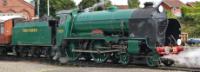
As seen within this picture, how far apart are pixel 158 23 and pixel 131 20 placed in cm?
117

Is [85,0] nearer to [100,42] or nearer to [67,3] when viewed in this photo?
[67,3]

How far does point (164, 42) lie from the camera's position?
1983cm

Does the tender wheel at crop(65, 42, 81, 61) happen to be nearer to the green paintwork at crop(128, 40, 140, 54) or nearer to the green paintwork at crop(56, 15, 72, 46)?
the green paintwork at crop(56, 15, 72, 46)

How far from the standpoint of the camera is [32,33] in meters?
25.5

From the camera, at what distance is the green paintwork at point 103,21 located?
66.9 feet

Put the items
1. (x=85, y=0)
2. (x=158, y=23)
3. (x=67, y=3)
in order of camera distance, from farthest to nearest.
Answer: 1. (x=67, y=3)
2. (x=85, y=0)
3. (x=158, y=23)

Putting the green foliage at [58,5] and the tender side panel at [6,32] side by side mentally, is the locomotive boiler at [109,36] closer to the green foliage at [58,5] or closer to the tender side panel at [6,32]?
the tender side panel at [6,32]

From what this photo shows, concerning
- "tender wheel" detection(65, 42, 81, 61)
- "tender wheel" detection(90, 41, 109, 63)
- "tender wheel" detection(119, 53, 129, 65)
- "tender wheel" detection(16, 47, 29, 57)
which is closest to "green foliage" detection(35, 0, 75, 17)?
"tender wheel" detection(16, 47, 29, 57)

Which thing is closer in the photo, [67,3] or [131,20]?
[131,20]

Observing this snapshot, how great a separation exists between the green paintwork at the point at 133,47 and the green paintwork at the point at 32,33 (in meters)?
5.69

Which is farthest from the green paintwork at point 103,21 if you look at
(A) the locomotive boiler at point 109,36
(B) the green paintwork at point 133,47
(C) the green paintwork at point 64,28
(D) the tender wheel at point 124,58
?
(D) the tender wheel at point 124,58

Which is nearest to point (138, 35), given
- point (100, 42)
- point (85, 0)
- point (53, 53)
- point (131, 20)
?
point (131, 20)

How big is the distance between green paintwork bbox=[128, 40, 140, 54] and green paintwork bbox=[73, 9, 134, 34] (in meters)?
0.89

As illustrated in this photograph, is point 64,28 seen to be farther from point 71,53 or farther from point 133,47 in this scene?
point 133,47
